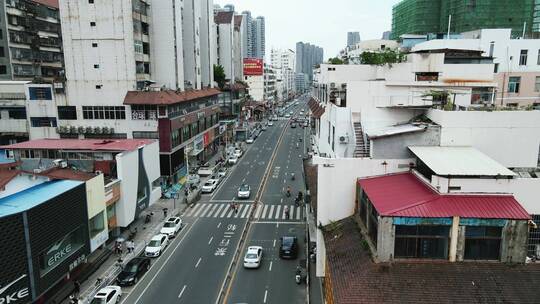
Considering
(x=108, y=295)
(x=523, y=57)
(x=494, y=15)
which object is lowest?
(x=108, y=295)

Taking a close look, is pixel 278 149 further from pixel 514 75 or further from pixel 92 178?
pixel 92 178

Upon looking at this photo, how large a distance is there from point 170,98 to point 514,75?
4300cm

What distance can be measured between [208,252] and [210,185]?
75.7 ft

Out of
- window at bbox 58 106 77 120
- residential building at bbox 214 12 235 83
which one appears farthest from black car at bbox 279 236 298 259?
residential building at bbox 214 12 235 83

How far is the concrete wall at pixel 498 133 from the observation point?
25500 millimetres

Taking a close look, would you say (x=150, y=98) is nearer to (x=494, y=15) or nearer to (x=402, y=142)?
(x=402, y=142)

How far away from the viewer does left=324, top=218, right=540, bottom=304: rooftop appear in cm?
1909

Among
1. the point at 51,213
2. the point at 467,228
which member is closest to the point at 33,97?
the point at 51,213

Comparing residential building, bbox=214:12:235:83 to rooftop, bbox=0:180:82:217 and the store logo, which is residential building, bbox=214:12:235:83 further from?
the store logo

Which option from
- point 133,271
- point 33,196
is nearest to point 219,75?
point 133,271

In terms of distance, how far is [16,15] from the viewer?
71938 mm

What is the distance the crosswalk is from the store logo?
2645cm

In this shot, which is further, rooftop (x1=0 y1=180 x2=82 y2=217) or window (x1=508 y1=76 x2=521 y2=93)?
window (x1=508 y1=76 x2=521 y2=93)

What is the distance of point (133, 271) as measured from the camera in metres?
33.4
